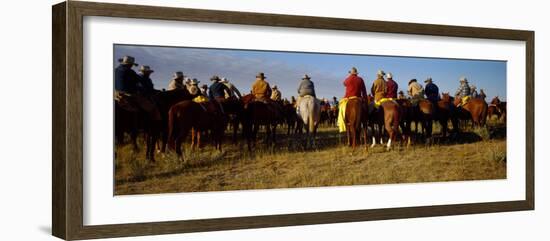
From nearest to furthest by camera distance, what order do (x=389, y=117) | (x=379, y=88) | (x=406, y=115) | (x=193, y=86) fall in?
1. (x=193, y=86)
2. (x=379, y=88)
3. (x=389, y=117)
4. (x=406, y=115)

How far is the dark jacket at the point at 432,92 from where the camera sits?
10125mm

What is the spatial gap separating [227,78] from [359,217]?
1960 mm

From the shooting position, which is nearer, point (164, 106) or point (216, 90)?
point (164, 106)

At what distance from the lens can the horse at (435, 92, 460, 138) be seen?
10.3 m

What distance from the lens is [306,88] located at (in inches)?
373

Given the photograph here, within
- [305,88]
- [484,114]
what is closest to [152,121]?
[305,88]

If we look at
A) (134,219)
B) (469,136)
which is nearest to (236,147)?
(134,219)

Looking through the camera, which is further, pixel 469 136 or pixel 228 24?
pixel 469 136

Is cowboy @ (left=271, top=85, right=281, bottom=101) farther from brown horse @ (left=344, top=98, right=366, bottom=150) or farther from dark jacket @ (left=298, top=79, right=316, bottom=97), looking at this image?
brown horse @ (left=344, top=98, right=366, bottom=150)

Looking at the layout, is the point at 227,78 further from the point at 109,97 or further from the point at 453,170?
the point at 453,170

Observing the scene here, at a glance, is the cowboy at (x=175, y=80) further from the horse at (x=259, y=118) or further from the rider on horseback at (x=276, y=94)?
the rider on horseback at (x=276, y=94)

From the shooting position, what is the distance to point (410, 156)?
10.0 metres

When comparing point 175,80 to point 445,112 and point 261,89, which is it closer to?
point 261,89

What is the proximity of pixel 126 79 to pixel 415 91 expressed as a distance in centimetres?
320
